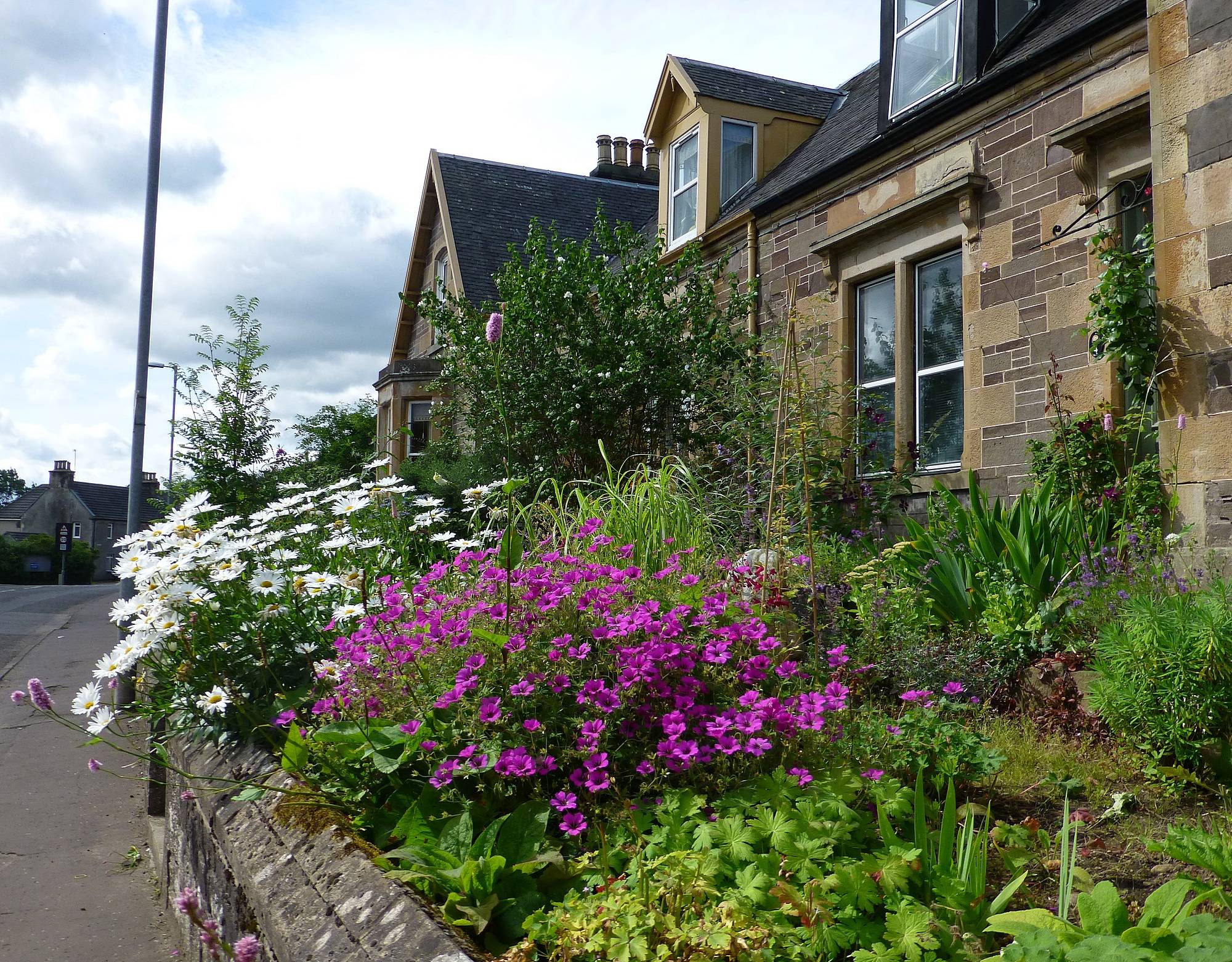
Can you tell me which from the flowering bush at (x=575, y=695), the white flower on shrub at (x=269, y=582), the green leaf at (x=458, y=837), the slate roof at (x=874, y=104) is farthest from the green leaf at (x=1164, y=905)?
the slate roof at (x=874, y=104)

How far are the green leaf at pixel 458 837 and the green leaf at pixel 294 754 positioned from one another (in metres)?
0.67

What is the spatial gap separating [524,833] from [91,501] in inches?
3111

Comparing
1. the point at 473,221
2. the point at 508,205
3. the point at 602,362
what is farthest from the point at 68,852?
the point at 508,205

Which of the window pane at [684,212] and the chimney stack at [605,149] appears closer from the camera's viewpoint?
the window pane at [684,212]

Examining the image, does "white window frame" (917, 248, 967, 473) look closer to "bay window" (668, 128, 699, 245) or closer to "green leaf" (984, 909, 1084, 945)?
"bay window" (668, 128, 699, 245)

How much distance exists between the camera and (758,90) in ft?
41.1

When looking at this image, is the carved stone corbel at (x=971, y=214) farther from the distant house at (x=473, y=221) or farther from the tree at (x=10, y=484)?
the tree at (x=10, y=484)

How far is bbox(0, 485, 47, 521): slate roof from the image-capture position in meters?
67.5

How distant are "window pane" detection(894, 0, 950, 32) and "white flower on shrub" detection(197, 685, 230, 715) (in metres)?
8.79

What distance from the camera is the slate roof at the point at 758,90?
479 inches

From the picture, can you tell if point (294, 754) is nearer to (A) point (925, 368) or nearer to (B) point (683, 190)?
(A) point (925, 368)

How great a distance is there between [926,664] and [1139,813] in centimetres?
115

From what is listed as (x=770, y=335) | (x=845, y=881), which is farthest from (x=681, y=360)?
(x=845, y=881)

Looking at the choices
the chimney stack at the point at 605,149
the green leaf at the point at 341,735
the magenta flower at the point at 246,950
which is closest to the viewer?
the magenta flower at the point at 246,950
